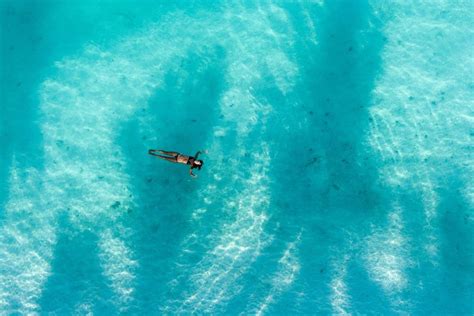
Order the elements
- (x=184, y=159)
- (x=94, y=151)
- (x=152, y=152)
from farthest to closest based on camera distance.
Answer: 1. (x=94, y=151)
2. (x=152, y=152)
3. (x=184, y=159)

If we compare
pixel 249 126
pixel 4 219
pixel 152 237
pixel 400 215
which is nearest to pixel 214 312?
pixel 152 237

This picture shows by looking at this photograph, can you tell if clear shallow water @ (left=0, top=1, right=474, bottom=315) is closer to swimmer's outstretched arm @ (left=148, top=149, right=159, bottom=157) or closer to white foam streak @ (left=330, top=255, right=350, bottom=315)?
white foam streak @ (left=330, top=255, right=350, bottom=315)

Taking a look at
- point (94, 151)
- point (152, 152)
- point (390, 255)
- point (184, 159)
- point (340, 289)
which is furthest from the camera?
point (94, 151)

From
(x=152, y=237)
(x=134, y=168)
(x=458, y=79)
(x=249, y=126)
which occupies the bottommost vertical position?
(x=152, y=237)

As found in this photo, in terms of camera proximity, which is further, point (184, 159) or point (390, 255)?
point (390, 255)

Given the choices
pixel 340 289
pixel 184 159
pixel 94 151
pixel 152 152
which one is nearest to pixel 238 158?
pixel 184 159

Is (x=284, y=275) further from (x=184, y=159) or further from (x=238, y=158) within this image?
(x=184, y=159)

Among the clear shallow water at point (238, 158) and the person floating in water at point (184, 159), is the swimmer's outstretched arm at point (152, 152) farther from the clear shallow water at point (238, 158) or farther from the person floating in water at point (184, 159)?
the clear shallow water at point (238, 158)

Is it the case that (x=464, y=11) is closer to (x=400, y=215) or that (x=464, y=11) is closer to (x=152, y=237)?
(x=400, y=215)
